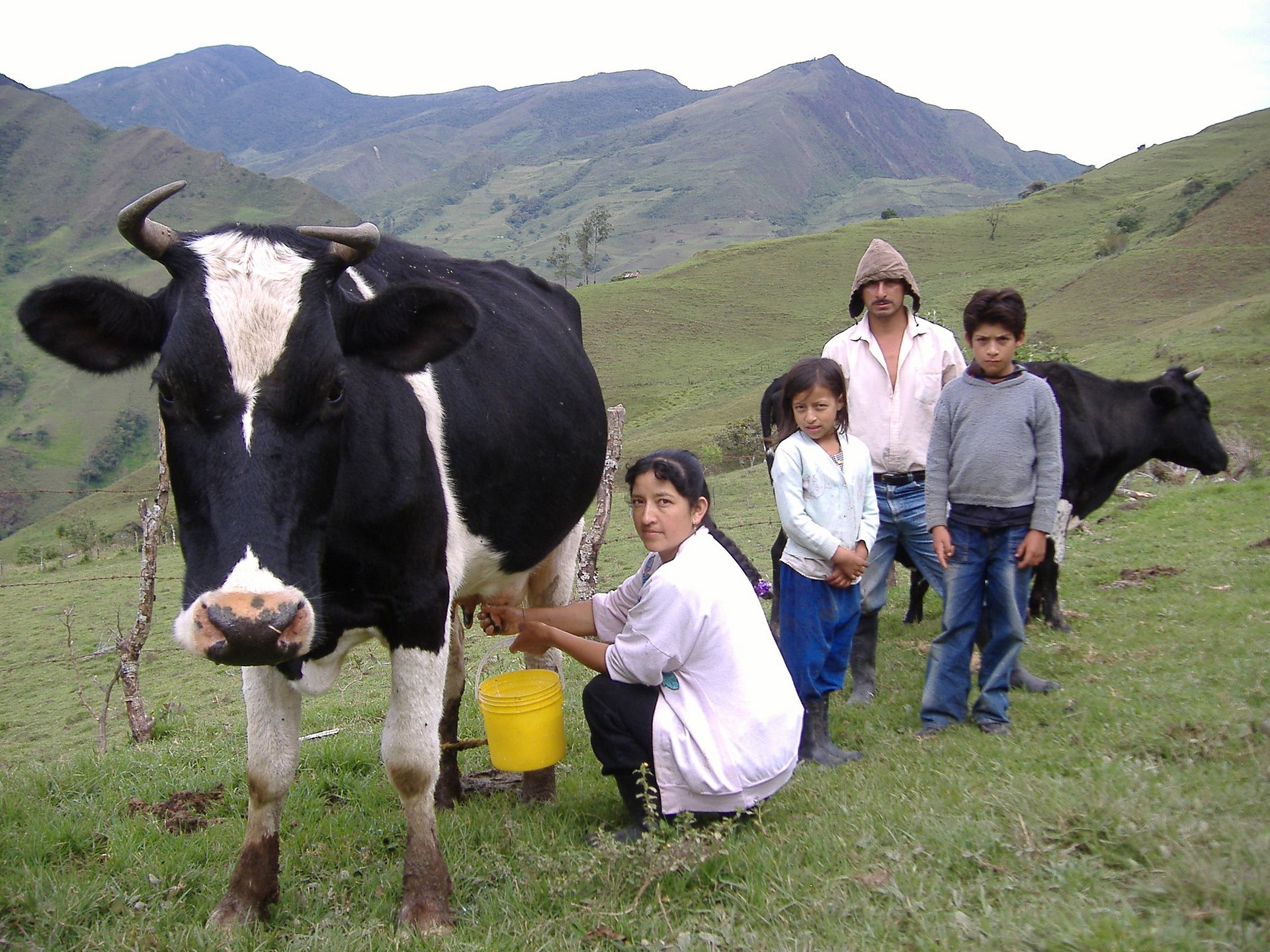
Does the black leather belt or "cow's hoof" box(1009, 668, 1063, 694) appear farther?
"cow's hoof" box(1009, 668, 1063, 694)

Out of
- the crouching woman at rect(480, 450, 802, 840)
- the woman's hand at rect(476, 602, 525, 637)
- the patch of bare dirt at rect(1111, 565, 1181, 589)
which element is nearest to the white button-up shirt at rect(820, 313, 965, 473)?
the crouching woman at rect(480, 450, 802, 840)

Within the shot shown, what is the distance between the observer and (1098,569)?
10328 millimetres

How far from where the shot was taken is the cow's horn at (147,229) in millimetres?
3225

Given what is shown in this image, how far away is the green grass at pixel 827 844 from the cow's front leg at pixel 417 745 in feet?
0.84

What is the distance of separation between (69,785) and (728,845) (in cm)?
392

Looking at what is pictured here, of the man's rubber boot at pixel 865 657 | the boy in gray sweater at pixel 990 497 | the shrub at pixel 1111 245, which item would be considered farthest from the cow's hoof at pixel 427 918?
the shrub at pixel 1111 245

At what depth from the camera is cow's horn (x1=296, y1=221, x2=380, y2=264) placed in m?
3.36

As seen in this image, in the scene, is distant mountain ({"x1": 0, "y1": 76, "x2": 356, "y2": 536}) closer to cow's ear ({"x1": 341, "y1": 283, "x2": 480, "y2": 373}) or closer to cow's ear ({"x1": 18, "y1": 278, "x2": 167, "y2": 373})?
cow's ear ({"x1": 18, "y1": 278, "x2": 167, "y2": 373})

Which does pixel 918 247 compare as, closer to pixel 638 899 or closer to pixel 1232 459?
pixel 1232 459

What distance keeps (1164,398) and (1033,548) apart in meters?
6.07

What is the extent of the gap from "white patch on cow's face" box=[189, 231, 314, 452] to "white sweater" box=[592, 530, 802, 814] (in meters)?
1.70

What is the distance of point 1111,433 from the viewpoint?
Answer: 9.33 meters

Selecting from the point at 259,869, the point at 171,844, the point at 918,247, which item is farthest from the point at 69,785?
the point at 918,247

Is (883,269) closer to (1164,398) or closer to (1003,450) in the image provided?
(1003,450)
